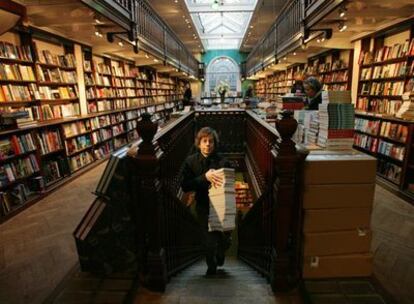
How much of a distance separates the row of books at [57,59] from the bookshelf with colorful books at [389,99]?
6.13 meters

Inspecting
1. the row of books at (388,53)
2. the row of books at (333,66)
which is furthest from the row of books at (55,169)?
the row of books at (333,66)

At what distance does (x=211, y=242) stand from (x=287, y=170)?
1201mm

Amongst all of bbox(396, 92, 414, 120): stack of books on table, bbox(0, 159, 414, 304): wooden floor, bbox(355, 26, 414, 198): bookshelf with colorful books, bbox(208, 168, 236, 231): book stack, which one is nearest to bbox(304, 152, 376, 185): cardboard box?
bbox(208, 168, 236, 231): book stack

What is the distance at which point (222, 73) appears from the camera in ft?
68.1

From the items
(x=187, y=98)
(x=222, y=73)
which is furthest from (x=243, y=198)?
(x=222, y=73)

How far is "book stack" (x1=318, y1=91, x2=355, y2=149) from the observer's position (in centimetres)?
193

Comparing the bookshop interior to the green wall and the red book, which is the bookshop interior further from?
the green wall

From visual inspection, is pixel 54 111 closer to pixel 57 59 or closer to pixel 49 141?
pixel 49 141

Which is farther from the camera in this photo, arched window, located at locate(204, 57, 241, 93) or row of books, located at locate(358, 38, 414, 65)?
arched window, located at locate(204, 57, 241, 93)

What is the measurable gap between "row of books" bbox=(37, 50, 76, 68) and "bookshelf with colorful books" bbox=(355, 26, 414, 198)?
241 inches

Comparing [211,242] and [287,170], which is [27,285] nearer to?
[211,242]

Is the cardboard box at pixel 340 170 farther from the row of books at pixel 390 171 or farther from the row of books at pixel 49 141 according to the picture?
the row of books at pixel 49 141

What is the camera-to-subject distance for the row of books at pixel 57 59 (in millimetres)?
A: 4979

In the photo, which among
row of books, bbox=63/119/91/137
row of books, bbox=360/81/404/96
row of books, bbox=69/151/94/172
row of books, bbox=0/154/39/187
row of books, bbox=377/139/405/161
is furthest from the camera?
row of books, bbox=69/151/94/172
